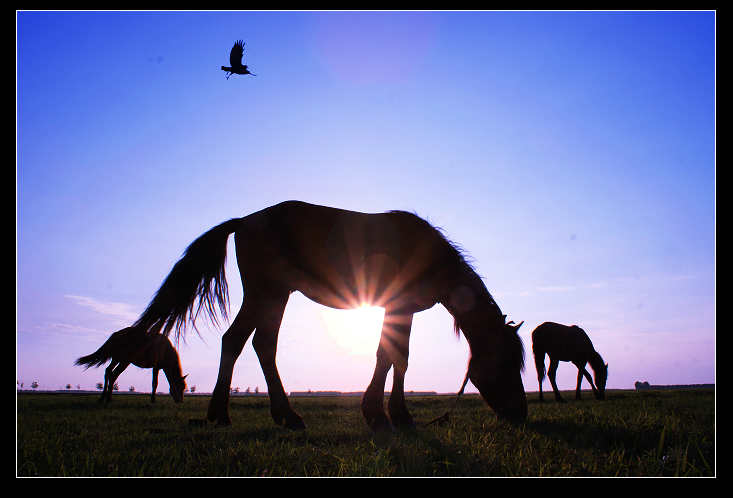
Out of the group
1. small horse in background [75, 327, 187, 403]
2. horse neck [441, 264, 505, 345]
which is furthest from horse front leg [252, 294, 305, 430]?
small horse in background [75, 327, 187, 403]

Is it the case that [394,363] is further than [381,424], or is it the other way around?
[394,363]

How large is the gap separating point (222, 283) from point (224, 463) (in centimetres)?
376

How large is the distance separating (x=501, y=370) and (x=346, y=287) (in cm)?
240

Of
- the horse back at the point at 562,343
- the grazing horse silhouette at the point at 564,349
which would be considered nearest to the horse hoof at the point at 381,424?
the grazing horse silhouette at the point at 564,349

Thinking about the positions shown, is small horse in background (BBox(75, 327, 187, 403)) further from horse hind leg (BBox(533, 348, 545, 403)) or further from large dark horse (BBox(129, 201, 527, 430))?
horse hind leg (BBox(533, 348, 545, 403))

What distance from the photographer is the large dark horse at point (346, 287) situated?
235 inches

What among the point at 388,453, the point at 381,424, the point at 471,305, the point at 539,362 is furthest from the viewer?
the point at 539,362

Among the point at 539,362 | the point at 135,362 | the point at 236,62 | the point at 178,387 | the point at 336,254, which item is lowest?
the point at 178,387

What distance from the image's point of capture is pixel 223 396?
582cm

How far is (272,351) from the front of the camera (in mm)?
6020

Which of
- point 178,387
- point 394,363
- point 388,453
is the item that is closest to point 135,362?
point 178,387

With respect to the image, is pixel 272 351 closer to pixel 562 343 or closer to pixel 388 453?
pixel 388 453

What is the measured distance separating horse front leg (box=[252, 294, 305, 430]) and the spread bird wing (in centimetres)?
351
